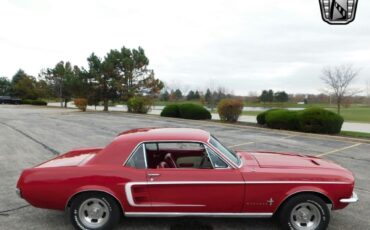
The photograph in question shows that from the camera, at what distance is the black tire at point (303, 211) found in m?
4.13

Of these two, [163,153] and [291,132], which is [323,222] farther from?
[291,132]

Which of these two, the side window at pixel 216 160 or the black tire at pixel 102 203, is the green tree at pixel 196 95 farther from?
the black tire at pixel 102 203

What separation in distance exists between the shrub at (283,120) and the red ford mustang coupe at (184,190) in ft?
40.1

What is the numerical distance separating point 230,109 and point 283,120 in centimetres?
399

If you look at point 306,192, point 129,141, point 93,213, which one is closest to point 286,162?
point 306,192

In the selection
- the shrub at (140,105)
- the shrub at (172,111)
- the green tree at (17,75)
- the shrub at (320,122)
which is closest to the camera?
the shrub at (320,122)

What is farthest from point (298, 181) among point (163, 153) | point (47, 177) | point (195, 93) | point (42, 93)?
A: point (195, 93)

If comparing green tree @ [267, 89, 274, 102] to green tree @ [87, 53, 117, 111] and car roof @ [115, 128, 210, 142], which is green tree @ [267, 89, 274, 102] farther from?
car roof @ [115, 128, 210, 142]

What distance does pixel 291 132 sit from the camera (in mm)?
15422

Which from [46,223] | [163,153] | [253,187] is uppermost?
[163,153]

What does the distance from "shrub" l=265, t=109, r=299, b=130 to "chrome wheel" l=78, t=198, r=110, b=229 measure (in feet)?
44.2

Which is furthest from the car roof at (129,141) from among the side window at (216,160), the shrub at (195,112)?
the shrub at (195,112)

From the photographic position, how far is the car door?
4164 mm

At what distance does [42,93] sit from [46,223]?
51.6 meters
